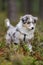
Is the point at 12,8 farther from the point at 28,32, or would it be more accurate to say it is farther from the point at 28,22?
the point at 28,22

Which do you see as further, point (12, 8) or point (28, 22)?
point (12, 8)

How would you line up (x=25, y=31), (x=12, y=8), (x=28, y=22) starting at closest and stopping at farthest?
(x=28, y=22) → (x=25, y=31) → (x=12, y=8)

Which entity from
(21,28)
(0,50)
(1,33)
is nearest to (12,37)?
(21,28)

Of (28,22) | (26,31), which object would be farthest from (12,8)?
(28,22)

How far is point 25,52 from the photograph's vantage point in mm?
9281

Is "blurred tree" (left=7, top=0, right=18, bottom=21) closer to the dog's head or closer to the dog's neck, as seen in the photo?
the dog's neck

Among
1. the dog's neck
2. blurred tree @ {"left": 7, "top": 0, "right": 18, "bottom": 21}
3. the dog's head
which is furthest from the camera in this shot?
blurred tree @ {"left": 7, "top": 0, "right": 18, "bottom": 21}

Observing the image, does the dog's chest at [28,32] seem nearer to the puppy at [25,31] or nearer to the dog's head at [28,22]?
the puppy at [25,31]

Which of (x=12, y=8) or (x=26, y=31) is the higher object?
(x=12, y=8)

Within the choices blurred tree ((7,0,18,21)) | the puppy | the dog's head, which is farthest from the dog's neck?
blurred tree ((7,0,18,21))

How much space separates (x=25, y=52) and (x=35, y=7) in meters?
41.4

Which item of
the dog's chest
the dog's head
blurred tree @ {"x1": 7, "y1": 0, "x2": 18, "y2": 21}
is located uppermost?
blurred tree @ {"x1": 7, "y1": 0, "x2": 18, "y2": 21}

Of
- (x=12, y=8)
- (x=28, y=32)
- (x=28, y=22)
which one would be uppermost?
(x=12, y=8)

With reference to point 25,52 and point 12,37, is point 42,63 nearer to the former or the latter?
point 25,52
